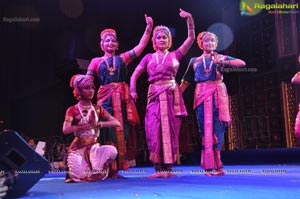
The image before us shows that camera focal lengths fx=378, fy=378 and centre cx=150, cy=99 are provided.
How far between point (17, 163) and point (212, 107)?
217 cm

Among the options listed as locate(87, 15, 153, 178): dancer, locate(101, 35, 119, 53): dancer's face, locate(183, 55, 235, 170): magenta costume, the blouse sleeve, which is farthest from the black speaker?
the blouse sleeve

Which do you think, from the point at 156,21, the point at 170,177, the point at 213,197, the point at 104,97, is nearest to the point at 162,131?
the point at 170,177

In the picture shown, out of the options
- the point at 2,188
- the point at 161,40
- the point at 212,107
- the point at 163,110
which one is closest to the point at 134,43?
the point at 161,40

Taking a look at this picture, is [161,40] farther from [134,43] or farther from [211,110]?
[134,43]

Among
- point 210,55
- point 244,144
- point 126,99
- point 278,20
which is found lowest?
point 244,144

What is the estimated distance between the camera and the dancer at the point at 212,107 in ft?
13.1

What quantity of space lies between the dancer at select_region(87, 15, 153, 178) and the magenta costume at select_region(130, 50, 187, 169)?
310 millimetres

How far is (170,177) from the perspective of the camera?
158 inches

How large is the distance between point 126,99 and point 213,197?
218 cm

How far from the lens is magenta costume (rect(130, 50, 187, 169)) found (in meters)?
4.05

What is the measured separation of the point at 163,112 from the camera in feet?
13.4

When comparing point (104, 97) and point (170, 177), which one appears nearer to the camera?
point (170, 177)

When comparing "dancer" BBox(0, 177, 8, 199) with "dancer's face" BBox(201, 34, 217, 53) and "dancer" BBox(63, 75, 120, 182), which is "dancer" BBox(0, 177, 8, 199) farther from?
"dancer's face" BBox(201, 34, 217, 53)

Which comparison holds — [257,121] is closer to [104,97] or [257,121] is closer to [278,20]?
[278,20]
